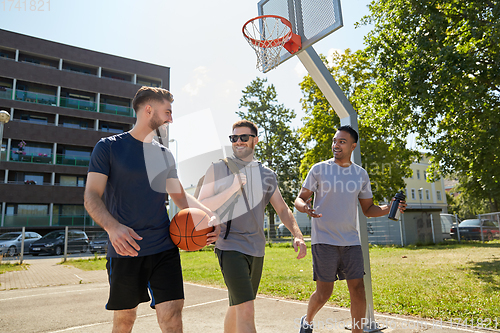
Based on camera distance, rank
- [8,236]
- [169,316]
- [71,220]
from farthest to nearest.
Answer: [71,220] → [8,236] → [169,316]

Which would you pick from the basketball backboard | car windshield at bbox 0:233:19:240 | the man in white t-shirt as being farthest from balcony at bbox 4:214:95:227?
the man in white t-shirt

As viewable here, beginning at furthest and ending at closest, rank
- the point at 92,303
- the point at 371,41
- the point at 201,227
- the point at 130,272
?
the point at 371,41, the point at 92,303, the point at 201,227, the point at 130,272

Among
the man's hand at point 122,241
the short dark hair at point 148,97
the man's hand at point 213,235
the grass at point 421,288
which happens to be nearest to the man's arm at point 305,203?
the man's hand at point 213,235

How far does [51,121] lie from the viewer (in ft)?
123

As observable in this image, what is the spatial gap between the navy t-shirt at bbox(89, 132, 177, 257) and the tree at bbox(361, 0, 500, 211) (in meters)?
11.6

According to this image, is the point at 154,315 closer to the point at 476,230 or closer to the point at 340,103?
the point at 340,103

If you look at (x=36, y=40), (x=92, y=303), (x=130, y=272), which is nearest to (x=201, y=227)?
(x=130, y=272)

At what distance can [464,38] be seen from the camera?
12977 mm

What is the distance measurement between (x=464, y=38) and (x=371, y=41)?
10.8ft

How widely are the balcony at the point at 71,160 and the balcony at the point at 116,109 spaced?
222 inches

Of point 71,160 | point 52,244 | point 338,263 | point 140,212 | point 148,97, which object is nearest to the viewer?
point 140,212

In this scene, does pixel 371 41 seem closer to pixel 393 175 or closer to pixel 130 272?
pixel 393 175

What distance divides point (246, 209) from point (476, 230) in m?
25.4

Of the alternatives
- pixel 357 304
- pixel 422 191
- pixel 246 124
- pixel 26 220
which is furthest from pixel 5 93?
pixel 422 191
